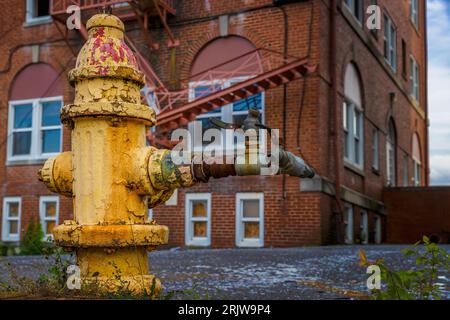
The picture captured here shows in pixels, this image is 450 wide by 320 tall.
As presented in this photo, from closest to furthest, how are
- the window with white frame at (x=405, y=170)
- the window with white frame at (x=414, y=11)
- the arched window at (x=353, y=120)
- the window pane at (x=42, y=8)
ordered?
the arched window at (x=353, y=120) → the window pane at (x=42, y=8) → the window with white frame at (x=405, y=170) → the window with white frame at (x=414, y=11)

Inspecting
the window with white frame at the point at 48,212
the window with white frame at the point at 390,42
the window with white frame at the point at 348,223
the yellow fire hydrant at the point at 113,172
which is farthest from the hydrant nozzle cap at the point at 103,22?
the window with white frame at the point at 390,42

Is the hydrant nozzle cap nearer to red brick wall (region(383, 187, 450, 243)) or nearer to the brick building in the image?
the brick building

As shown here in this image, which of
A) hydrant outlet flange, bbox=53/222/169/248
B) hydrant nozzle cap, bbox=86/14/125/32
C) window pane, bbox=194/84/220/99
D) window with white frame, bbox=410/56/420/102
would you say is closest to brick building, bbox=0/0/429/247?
window pane, bbox=194/84/220/99

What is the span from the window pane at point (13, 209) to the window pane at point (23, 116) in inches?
82.2

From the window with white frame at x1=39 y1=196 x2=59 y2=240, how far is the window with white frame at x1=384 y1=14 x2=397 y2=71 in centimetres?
1191

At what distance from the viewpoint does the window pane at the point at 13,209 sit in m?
16.8

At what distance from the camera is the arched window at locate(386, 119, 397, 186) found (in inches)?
853

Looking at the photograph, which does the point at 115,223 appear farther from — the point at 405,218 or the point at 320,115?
the point at 405,218

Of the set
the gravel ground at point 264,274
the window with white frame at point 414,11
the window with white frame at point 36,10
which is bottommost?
the gravel ground at point 264,274

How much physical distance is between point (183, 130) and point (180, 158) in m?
10.8

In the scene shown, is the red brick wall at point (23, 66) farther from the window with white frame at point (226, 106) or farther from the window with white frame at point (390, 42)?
the window with white frame at point (390, 42)

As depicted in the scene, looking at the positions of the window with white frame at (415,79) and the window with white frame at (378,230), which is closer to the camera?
the window with white frame at (378,230)

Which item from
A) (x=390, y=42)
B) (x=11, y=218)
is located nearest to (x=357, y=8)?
(x=390, y=42)
